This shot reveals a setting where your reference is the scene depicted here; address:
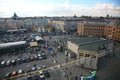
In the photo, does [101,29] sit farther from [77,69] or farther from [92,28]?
[77,69]

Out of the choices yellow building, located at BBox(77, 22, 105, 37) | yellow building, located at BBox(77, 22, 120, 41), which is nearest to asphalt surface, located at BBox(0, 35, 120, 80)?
yellow building, located at BBox(77, 22, 120, 41)

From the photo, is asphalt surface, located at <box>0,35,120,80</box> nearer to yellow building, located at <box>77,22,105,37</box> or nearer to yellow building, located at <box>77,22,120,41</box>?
yellow building, located at <box>77,22,120,41</box>

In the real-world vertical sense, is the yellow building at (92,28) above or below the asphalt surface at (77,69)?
above

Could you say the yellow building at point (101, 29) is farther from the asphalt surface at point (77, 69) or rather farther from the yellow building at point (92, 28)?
the asphalt surface at point (77, 69)

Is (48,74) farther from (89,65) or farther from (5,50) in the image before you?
(5,50)

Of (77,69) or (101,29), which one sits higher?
(101,29)

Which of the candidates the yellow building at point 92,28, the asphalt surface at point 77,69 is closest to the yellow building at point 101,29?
the yellow building at point 92,28

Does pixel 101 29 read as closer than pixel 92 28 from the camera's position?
Yes

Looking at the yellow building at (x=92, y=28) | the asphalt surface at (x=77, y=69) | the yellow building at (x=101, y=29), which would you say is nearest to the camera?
the asphalt surface at (x=77, y=69)

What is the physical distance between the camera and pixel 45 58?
13156 mm

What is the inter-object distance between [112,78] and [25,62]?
9.22 m

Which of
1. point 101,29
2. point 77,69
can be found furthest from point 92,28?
point 77,69

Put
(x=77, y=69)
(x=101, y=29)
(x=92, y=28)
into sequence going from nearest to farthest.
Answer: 1. (x=77, y=69)
2. (x=101, y=29)
3. (x=92, y=28)

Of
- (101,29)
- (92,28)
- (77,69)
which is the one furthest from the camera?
(92,28)
